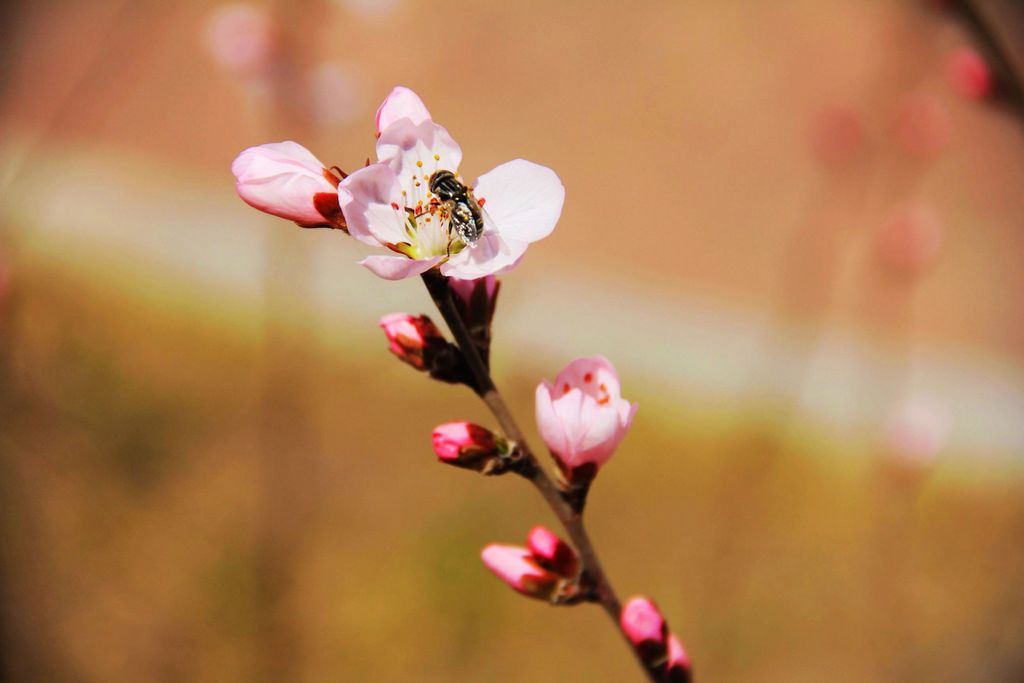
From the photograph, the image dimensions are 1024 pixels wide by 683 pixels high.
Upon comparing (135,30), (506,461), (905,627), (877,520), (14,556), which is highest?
(135,30)

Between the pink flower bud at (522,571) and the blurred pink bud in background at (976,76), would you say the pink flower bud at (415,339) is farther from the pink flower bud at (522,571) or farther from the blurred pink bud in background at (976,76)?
the blurred pink bud in background at (976,76)

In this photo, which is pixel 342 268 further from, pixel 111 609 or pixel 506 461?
pixel 506 461

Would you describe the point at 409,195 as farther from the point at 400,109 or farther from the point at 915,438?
the point at 915,438

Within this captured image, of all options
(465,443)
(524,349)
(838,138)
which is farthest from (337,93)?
(465,443)

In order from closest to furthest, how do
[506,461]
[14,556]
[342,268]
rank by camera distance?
1. [506,461]
2. [14,556]
3. [342,268]

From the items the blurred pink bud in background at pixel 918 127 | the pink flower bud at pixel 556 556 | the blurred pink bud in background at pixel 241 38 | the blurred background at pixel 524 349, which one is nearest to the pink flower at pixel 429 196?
the pink flower bud at pixel 556 556

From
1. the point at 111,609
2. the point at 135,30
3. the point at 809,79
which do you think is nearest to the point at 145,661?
the point at 111,609
